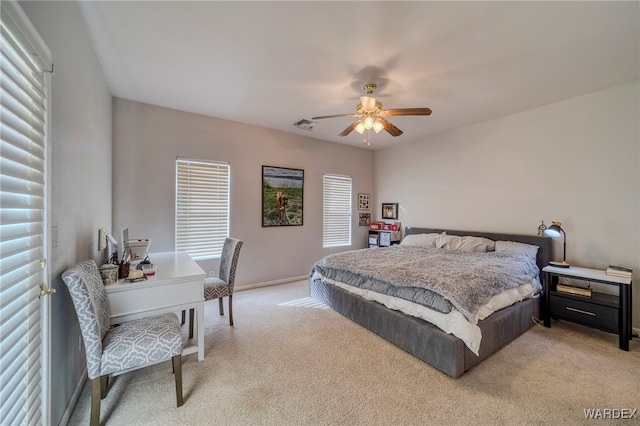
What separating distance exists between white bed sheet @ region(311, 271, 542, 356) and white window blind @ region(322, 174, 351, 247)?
6.82ft

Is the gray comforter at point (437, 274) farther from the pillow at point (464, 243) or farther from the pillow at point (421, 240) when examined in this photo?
the pillow at point (421, 240)

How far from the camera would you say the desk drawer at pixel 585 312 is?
255cm

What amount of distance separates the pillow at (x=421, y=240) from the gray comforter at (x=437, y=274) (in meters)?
0.38

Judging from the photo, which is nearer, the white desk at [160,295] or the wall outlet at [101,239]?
the white desk at [160,295]

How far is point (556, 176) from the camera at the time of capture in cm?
336

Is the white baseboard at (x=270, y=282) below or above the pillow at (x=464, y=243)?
below

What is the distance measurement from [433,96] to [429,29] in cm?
128

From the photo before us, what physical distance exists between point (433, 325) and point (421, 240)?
94.4 inches

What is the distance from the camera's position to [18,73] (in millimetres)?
1077

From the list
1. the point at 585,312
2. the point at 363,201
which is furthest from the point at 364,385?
the point at 363,201

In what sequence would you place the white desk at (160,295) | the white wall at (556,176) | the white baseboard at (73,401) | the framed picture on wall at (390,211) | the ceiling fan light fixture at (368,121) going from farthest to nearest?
1. the framed picture on wall at (390,211)
2. the white wall at (556,176)
3. the ceiling fan light fixture at (368,121)
4. the white desk at (160,295)
5. the white baseboard at (73,401)

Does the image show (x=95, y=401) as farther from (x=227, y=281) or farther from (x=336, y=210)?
(x=336, y=210)

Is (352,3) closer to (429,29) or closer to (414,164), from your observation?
(429,29)

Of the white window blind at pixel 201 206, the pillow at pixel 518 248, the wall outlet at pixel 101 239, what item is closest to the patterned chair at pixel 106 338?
the wall outlet at pixel 101 239
